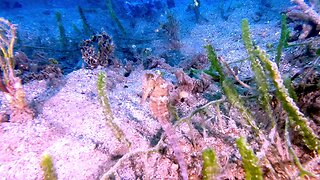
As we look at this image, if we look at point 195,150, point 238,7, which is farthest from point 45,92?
point 238,7

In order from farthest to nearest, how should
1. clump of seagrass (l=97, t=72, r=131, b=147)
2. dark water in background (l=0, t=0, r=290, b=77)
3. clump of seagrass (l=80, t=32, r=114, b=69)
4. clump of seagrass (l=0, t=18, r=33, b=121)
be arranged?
1. dark water in background (l=0, t=0, r=290, b=77)
2. clump of seagrass (l=80, t=32, r=114, b=69)
3. clump of seagrass (l=0, t=18, r=33, b=121)
4. clump of seagrass (l=97, t=72, r=131, b=147)

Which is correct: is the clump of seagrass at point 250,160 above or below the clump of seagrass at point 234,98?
below

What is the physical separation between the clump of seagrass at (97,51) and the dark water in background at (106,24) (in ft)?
1.40

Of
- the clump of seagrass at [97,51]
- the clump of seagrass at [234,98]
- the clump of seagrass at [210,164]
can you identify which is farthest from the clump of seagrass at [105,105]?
the clump of seagrass at [97,51]

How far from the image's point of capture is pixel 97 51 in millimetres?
5094

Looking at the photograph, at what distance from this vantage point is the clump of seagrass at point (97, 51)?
488cm

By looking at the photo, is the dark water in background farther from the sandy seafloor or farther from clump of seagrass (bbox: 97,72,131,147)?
clump of seagrass (bbox: 97,72,131,147)

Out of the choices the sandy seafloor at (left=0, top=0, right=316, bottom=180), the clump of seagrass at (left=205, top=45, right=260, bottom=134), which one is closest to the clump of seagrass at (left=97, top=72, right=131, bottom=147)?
the sandy seafloor at (left=0, top=0, right=316, bottom=180)

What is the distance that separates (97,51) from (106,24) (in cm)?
671

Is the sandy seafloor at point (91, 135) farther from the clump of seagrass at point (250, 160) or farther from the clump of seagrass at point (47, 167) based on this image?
the clump of seagrass at point (47, 167)

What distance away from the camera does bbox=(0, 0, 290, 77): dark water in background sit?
22.1ft

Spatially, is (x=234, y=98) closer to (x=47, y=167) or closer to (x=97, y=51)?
(x=47, y=167)

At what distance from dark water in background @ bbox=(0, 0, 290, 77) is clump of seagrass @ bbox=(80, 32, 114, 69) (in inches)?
16.9

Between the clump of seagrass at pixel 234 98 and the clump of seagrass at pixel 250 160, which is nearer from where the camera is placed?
the clump of seagrass at pixel 250 160
